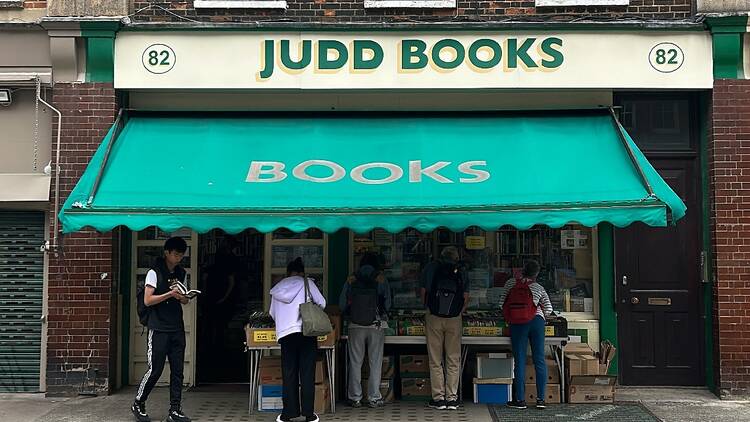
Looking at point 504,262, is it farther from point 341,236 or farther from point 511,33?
point 511,33

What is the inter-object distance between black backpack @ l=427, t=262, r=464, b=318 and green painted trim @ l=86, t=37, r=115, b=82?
460 cm

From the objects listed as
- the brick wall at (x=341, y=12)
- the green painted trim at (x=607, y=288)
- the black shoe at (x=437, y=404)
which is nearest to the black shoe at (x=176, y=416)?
the black shoe at (x=437, y=404)

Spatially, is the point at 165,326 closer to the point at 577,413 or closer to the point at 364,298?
the point at 364,298

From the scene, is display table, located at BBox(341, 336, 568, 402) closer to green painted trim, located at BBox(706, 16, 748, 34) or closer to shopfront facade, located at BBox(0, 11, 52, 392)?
shopfront facade, located at BBox(0, 11, 52, 392)

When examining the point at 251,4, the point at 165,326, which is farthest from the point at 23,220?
the point at 251,4

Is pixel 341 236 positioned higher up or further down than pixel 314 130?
further down

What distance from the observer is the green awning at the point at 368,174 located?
7.48 metres

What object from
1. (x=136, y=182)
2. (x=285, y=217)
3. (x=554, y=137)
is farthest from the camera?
(x=554, y=137)

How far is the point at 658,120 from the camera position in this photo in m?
9.65

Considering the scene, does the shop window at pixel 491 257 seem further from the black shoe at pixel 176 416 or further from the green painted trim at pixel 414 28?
the black shoe at pixel 176 416

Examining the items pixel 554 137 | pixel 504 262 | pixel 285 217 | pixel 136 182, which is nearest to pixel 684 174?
pixel 554 137

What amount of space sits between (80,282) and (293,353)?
308 cm

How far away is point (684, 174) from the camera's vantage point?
9508 mm

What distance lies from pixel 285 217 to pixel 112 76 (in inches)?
132
